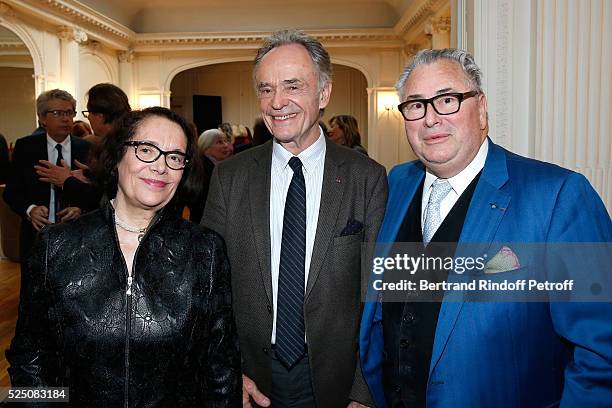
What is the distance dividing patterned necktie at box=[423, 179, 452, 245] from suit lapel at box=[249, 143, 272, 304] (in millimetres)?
563

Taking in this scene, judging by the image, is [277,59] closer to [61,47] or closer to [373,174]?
[373,174]

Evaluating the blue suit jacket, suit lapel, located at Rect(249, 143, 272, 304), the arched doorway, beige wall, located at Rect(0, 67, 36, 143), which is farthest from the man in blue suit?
beige wall, located at Rect(0, 67, 36, 143)

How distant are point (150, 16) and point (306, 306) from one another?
1320cm

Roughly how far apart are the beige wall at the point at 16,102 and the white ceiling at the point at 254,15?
12.8 ft

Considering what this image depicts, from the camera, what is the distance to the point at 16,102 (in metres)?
9.48

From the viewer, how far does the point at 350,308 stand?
6.19 ft

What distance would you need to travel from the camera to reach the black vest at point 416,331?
1.55 meters

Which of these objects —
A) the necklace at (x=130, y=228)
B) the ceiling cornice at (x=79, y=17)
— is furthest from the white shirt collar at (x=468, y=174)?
the ceiling cornice at (x=79, y=17)

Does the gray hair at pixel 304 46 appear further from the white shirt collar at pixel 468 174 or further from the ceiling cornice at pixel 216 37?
the ceiling cornice at pixel 216 37

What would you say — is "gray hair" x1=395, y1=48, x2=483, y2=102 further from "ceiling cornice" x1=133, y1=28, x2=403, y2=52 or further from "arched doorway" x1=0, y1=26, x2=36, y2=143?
"ceiling cornice" x1=133, y1=28, x2=403, y2=52

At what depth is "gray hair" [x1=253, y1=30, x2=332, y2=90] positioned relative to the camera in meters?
1.91

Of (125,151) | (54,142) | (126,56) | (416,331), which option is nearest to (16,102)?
(126,56)

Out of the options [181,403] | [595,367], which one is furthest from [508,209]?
[181,403]

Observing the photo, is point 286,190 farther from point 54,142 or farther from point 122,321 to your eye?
point 54,142
